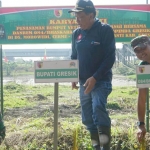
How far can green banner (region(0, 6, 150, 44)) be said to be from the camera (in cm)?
456

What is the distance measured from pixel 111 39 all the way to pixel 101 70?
1.11 feet

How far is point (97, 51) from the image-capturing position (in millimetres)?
3176

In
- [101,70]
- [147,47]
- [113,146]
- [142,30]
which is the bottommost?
[113,146]

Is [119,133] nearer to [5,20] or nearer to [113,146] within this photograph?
[113,146]

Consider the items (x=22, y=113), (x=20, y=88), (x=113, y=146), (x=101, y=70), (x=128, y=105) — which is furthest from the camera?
(x=20, y=88)

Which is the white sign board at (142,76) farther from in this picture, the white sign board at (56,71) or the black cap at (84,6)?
the black cap at (84,6)

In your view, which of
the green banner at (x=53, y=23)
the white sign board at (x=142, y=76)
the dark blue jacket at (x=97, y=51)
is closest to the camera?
the white sign board at (x=142, y=76)

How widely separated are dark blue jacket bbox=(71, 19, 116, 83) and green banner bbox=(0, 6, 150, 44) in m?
1.36

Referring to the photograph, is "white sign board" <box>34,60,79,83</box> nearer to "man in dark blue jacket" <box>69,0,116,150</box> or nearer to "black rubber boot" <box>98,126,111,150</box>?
"man in dark blue jacket" <box>69,0,116,150</box>

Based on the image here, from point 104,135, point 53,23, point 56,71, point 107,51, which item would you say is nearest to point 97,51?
point 107,51

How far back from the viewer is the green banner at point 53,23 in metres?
4.56

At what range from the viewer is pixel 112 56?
3.14 m

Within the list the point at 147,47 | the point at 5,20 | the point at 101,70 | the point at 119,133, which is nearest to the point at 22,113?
the point at 5,20

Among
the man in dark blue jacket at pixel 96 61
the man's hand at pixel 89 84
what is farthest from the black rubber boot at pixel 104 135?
the man's hand at pixel 89 84
